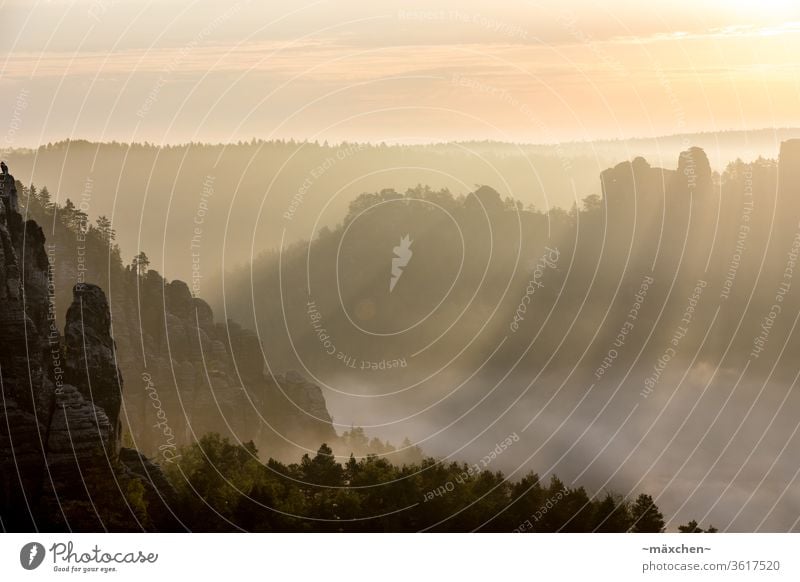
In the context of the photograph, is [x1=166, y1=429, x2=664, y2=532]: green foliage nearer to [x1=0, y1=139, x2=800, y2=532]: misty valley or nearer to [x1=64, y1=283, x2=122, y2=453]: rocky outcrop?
[x1=0, y1=139, x2=800, y2=532]: misty valley

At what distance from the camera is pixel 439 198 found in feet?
166

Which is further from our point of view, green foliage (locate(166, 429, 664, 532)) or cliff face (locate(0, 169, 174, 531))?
green foliage (locate(166, 429, 664, 532))

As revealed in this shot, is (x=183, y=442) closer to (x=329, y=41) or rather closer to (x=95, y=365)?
(x=95, y=365)

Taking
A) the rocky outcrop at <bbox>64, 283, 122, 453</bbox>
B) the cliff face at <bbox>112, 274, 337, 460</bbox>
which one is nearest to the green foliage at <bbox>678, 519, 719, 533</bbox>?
the cliff face at <bbox>112, 274, 337, 460</bbox>

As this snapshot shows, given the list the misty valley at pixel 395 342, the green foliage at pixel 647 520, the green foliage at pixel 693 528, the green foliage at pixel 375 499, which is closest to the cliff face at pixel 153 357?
the misty valley at pixel 395 342

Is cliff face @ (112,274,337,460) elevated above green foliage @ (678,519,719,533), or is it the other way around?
cliff face @ (112,274,337,460)

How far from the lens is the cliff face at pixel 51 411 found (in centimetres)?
3894

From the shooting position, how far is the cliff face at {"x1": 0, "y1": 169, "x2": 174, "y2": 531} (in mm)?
38938

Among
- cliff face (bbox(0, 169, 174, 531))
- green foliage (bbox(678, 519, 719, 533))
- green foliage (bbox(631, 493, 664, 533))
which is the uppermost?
cliff face (bbox(0, 169, 174, 531))

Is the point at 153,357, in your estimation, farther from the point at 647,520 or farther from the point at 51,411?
the point at 647,520

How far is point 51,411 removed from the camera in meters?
39.8

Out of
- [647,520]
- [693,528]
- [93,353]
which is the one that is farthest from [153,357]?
[693,528]

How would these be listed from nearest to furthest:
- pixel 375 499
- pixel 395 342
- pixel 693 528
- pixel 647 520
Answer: pixel 375 499
pixel 693 528
pixel 647 520
pixel 395 342

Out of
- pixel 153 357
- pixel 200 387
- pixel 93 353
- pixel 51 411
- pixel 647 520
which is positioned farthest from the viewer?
pixel 153 357
